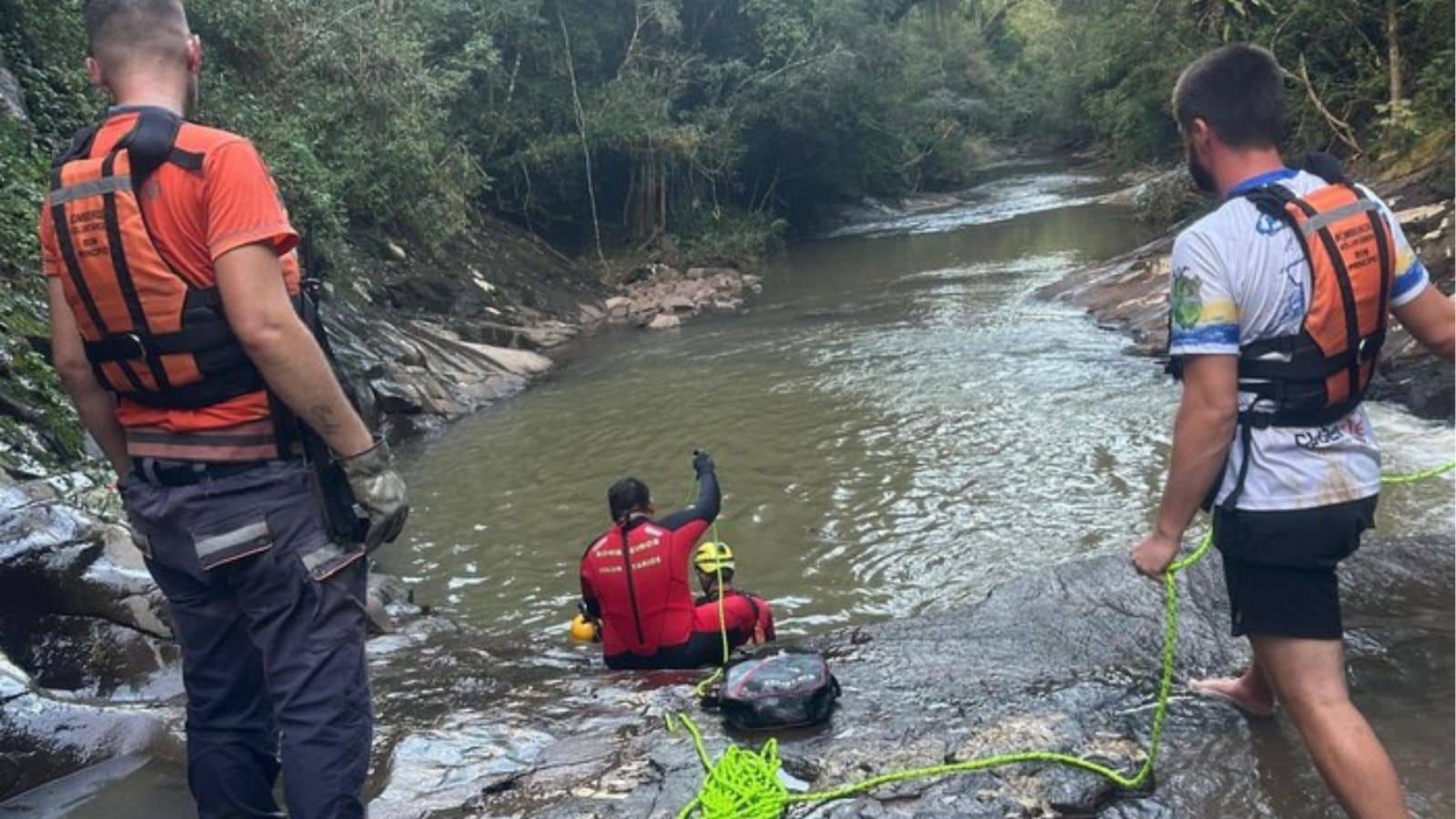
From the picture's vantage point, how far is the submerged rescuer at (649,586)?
5195 mm

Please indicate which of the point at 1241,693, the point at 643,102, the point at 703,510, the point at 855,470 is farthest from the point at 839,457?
the point at 643,102

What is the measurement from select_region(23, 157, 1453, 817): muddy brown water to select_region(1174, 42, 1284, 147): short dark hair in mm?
1869

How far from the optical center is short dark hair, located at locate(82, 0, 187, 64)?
2.61m

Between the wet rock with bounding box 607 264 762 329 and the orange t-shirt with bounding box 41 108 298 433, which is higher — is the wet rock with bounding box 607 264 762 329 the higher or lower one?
the lower one

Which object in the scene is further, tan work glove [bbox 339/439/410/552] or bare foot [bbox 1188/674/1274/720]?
bare foot [bbox 1188/674/1274/720]

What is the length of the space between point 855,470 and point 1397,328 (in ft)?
16.3

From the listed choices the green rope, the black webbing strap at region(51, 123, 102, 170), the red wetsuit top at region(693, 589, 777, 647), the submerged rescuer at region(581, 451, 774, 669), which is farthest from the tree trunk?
the black webbing strap at region(51, 123, 102, 170)

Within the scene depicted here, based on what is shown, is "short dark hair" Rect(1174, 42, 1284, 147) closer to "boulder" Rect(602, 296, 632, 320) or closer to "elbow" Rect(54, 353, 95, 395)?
"elbow" Rect(54, 353, 95, 395)

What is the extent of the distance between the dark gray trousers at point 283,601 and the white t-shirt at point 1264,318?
2.12 metres

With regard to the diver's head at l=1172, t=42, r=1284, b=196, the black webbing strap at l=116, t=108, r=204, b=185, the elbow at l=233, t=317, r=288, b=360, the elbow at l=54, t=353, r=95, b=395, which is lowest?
the elbow at l=54, t=353, r=95, b=395

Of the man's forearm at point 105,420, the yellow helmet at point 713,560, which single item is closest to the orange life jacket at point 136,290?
the man's forearm at point 105,420

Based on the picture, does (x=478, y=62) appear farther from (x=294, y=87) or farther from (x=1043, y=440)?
(x=1043, y=440)

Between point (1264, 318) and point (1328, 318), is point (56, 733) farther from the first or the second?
point (1328, 318)

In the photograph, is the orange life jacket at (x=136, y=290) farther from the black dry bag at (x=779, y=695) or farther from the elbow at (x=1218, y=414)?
the elbow at (x=1218, y=414)
